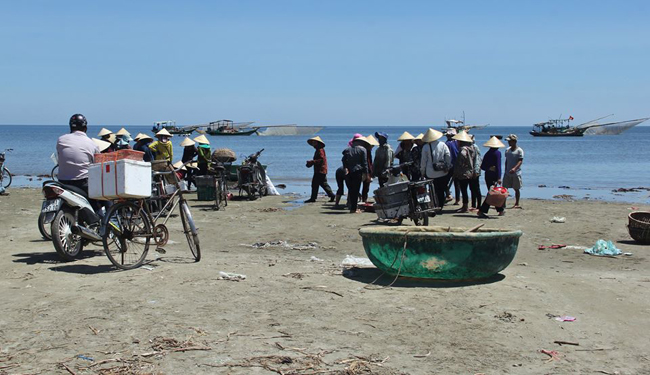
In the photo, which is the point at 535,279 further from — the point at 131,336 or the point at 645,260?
the point at 131,336

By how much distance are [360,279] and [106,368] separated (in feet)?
11.4

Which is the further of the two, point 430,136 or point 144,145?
point 144,145

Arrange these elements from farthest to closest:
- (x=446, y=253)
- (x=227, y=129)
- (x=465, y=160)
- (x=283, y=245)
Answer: (x=227, y=129), (x=465, y=160), (x=283, y=245), (x=446, y=253)

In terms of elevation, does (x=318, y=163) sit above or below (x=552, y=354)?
above

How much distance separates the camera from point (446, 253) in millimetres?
7141

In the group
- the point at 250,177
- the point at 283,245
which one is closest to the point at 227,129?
the point at 250,177

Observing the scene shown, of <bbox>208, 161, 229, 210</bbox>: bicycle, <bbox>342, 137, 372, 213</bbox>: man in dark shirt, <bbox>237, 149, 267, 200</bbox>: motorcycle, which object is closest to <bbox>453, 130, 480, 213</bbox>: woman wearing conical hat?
<bbox>342, 137, 372, 213</bbox>: man in dark shirt

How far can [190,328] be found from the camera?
5648 millimetres

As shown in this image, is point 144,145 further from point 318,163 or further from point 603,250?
point 603,250

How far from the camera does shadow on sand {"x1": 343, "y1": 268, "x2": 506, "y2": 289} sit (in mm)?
7285

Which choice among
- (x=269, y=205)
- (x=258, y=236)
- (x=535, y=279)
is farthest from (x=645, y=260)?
Result: (x=269, y=205)

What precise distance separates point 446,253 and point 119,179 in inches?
142

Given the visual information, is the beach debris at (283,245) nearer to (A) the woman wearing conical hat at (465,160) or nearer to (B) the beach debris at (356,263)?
(B) the beach debris at (356,263)

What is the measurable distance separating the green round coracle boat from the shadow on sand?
0.08 m
